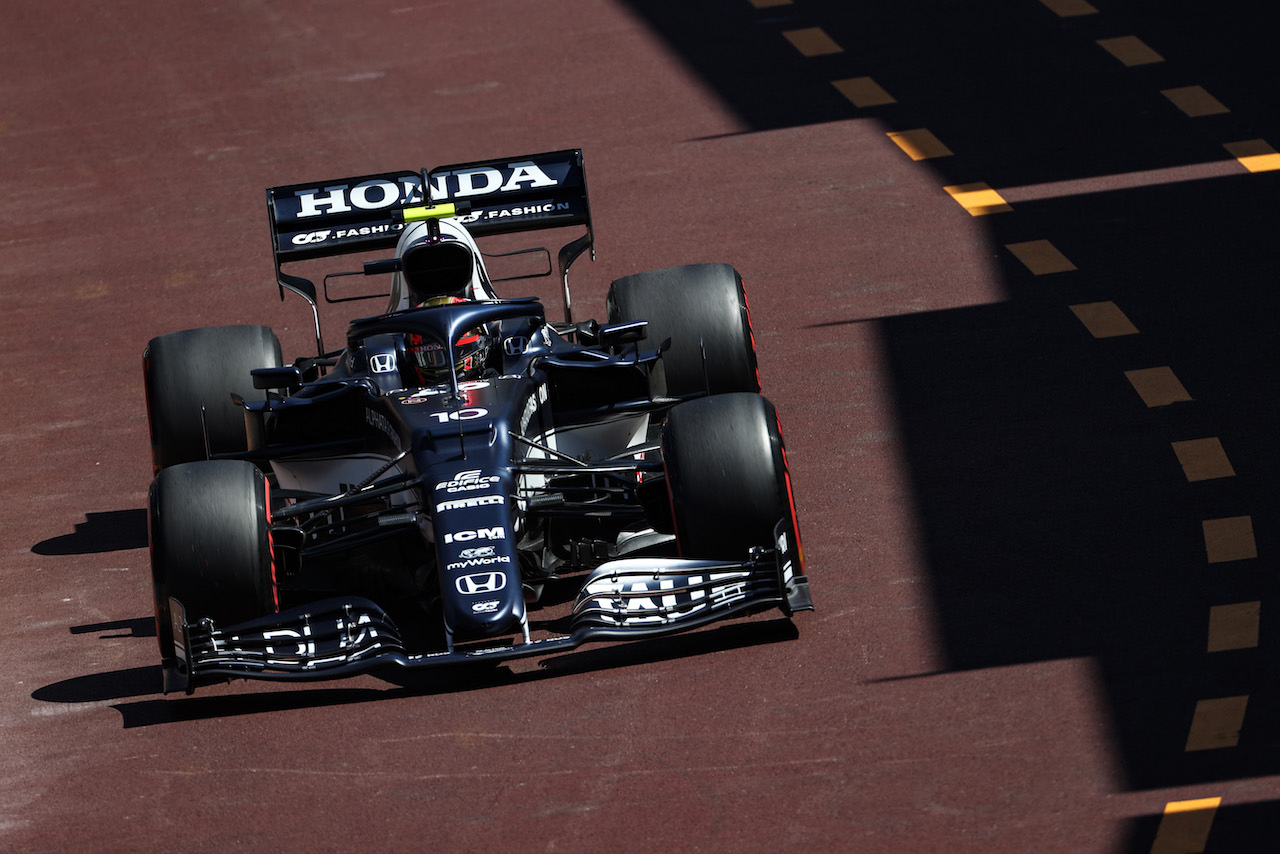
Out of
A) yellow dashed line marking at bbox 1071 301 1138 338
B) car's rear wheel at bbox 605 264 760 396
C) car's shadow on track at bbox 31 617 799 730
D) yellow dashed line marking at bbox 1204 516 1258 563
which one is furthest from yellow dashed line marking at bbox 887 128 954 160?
car's shadow on track at bbox 31 617 799 730

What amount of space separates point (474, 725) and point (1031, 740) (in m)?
2.51

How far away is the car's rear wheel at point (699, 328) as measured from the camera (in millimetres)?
11320

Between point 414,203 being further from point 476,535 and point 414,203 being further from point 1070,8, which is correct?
point 1070,8

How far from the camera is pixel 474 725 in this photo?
8.91 metres

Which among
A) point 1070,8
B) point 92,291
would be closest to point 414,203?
point 92,291

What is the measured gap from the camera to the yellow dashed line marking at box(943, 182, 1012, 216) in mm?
15250

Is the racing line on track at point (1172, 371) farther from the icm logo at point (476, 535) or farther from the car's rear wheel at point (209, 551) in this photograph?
the car's rear wheel at point (209, 551)

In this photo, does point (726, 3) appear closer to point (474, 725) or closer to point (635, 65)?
point (635, 65)

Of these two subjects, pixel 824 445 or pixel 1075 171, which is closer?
pixel 824 445

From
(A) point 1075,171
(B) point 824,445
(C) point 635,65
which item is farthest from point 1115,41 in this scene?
(B) point 824,445

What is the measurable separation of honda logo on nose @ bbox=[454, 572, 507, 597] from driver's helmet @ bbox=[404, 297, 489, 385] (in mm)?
1861

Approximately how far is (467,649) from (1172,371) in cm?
539

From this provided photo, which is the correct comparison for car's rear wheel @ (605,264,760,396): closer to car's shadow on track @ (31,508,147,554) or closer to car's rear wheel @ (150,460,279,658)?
car's rear wheel @ (150,460,279,658)

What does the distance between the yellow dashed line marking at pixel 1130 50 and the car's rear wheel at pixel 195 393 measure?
32.9ft
